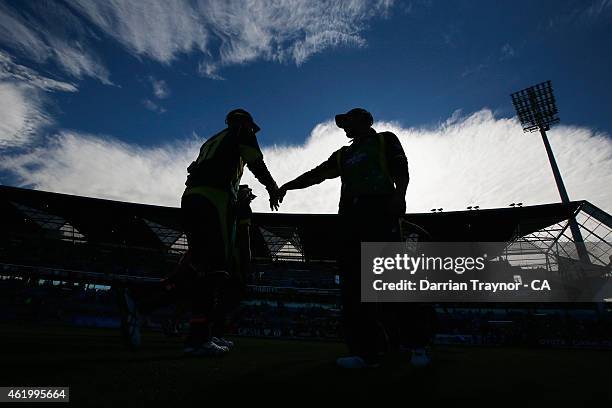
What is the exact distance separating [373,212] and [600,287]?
3208 cm

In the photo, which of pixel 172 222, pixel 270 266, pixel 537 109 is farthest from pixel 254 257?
pixel 537 109

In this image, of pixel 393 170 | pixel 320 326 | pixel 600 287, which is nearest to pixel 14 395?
pixel 393 170

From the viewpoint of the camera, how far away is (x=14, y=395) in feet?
3.70

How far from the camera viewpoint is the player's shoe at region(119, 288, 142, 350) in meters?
2.92

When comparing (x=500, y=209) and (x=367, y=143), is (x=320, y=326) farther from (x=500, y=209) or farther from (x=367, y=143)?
(x=367, y=143)

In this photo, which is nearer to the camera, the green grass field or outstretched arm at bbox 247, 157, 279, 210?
the green grass field

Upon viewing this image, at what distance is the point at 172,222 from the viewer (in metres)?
30.2

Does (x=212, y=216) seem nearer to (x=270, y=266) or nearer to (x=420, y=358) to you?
(x=420, y=358)

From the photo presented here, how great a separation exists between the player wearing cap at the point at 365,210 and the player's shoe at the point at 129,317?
6.49 feet

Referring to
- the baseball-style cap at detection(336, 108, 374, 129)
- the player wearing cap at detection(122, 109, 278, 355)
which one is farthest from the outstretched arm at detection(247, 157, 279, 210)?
the baseball-style cap at detection(336, 108, 374, 129)

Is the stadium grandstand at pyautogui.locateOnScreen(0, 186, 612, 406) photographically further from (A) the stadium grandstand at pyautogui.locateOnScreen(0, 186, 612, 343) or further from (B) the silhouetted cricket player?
(B) the silhouetted cricket player

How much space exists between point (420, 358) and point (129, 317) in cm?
255

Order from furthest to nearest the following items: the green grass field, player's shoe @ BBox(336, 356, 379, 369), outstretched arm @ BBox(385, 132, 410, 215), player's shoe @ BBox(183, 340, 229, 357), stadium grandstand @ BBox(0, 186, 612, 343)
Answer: stadium grandstand @ BBox(0, 186, 612, 343) → player's shoe @ BBox(183, 340, 229, 357) → outstretched arm @ BBox(385, 132, 410, 215) → player's shoe @ BBox(336, 356, 379, 369) → the green grass field

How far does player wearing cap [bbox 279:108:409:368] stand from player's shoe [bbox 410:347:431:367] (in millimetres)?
311
